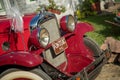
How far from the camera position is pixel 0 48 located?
502 cm

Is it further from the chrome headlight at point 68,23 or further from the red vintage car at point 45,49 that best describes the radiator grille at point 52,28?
the chrome headlight at point 68,23

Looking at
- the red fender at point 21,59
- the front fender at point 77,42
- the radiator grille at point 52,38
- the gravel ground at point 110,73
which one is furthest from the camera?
the gravel ground at point 110,73

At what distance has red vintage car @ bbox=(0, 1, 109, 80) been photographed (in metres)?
4.34

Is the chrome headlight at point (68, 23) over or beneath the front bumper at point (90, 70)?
over

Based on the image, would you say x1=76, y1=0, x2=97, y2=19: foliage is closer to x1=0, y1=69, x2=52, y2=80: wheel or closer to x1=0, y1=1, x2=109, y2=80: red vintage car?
x1=0, y1=1, x2=109, y2=80: red vintage car

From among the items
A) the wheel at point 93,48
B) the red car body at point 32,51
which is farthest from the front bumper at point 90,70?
the wheel at point 93,48

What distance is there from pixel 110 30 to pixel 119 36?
2.80 ft

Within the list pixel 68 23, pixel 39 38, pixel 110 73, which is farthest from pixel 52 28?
pixel 110 73

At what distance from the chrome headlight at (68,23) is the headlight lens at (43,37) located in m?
0.87

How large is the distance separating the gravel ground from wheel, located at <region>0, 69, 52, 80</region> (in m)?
2.12

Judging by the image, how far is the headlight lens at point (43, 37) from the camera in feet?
15.0

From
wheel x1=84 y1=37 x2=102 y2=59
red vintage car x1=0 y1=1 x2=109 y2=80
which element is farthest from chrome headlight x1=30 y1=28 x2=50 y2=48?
wheel x1=84 y1=37 x2=102 y2=59

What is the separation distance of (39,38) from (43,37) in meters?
0.14

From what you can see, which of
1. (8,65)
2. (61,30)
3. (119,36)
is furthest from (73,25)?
(119,36)
